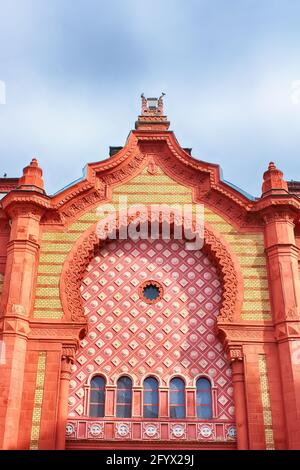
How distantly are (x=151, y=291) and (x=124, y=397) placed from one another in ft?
9.56

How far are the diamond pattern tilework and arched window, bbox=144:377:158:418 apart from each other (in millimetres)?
243

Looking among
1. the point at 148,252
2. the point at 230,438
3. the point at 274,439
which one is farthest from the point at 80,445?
the point at 148,252

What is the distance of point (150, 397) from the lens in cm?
1440

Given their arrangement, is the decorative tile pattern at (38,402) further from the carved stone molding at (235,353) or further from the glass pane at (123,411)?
the carved stone molding at (235,353)

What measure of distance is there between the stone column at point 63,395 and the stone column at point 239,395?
3.90 meters

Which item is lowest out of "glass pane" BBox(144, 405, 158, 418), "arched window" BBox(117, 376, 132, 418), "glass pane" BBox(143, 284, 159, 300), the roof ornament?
"glass pane" BBox(144, 405, 158, 418)

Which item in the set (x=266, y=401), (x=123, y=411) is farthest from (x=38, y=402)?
(x=266, y=401)

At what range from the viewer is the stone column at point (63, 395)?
13367mm

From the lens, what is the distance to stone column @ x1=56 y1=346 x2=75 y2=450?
43.9 feet

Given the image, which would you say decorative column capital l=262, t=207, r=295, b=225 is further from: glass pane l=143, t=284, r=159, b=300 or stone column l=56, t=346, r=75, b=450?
stone column l=56, t=346, r=75, b=450

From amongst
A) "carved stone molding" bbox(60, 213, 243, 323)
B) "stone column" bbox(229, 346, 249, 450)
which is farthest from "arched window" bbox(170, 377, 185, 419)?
"carved stone molding" bbox(60, 213, 243, 323)

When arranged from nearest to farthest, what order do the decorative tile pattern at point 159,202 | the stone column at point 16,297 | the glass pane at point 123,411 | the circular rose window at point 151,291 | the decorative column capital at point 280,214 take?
the stone column at point 16,297
the glass pane at point 123,411
the decorative tile pattern at point 159,202
the circular rose window at point 151,291
the decorative column capital at point 280,214

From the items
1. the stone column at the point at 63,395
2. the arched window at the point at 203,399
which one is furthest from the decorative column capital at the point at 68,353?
the arched window at the point at 203,399

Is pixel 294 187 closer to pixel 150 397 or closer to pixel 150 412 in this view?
pixel 150 397
